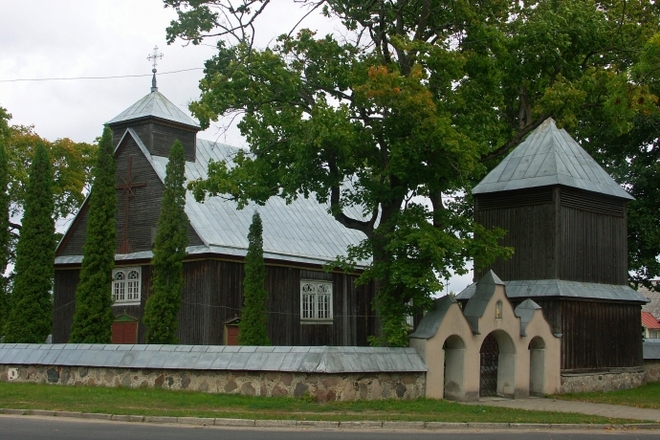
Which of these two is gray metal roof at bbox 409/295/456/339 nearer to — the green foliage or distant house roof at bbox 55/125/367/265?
distant house roof at bbox 55/125/367/265

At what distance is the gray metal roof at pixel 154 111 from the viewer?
31344 mm

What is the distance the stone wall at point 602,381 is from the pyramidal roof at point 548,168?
17.7ft

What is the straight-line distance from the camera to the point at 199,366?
1875 cm

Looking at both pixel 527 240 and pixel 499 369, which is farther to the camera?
pixel 527 240

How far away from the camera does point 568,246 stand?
79.1 ft

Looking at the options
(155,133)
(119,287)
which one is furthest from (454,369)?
(155,133)

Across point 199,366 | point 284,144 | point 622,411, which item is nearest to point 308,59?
point 284,144

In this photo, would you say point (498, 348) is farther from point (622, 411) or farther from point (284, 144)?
point (284, 144)

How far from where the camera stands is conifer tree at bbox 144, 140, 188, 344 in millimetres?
23328

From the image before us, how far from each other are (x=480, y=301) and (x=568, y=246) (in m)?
4.60

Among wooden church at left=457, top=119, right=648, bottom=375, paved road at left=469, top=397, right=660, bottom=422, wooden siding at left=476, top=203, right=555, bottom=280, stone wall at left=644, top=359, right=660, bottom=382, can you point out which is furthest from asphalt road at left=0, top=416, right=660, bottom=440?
stone wall at left=644, top=359, right=660, bottom=382

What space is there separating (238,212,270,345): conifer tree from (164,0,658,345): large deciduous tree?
4181 millimetres

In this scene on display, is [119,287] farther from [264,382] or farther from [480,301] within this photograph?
[480,301]

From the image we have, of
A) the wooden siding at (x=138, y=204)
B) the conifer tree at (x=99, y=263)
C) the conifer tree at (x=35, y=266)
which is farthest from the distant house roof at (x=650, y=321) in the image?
the conifer tree at (x=35, y=266)
